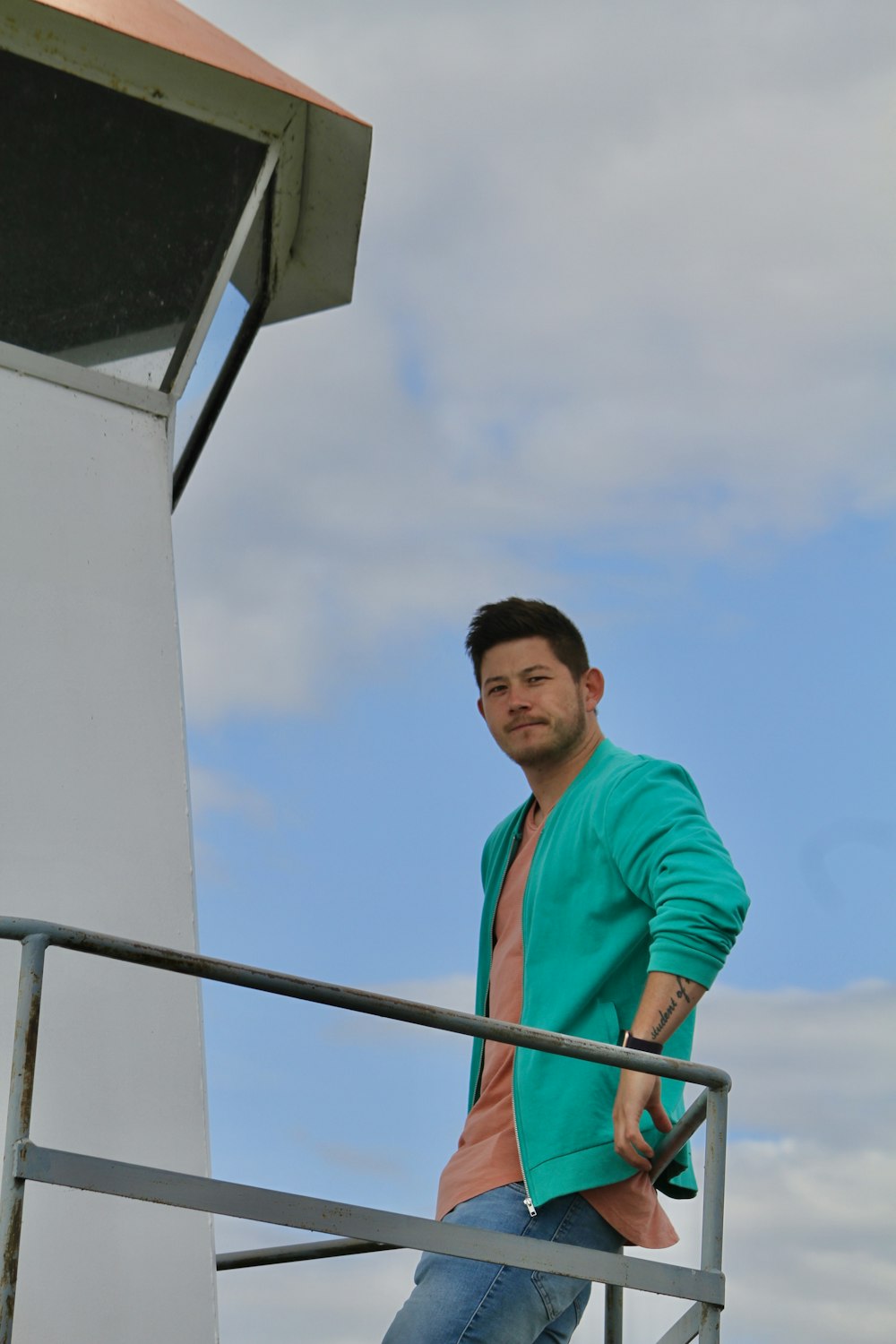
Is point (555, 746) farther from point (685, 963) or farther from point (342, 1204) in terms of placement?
point (342, 1204)

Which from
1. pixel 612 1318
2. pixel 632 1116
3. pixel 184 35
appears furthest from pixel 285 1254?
pixel 184 35

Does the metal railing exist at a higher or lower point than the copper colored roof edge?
lower

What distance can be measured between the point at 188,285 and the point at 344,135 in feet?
2.81

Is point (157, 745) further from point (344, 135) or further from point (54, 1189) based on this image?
point (344, 135)

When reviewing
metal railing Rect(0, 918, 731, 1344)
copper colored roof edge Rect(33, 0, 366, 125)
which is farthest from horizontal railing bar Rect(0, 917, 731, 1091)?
copper colored roof edge Rect(33, 0, 366, 125)

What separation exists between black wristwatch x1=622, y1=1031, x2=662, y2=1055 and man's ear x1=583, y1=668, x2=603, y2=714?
1.08 m

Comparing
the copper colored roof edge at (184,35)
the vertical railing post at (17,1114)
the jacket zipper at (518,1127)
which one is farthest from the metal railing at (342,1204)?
the copper colored roof edge at (184,35)

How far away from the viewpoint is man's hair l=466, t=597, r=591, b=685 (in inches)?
190

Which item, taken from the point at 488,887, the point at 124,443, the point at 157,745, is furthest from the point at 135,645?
the point at 488,887

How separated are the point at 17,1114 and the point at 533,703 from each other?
1944 mm

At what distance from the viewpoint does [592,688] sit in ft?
16.0

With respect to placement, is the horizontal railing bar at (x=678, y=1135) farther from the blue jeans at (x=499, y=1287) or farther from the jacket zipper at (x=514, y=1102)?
→ the jacket zipper at (x=514, y=1102)

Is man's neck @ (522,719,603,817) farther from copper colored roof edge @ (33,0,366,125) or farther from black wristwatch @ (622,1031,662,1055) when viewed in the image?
copper colored roof edge @ (33,0,366,125)

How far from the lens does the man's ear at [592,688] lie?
4.84m
